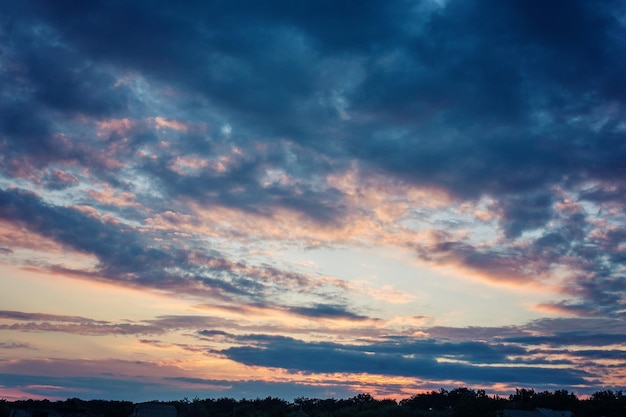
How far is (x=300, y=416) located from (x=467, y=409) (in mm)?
29696

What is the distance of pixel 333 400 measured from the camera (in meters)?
158

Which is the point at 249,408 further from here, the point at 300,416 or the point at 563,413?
the point at 563,413

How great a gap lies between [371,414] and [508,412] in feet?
79.1

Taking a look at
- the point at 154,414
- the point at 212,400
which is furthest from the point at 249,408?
the point at 154,414

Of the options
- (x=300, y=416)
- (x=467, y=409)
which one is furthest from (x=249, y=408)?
(x=467, y=409)

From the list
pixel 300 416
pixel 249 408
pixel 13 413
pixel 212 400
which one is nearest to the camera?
pixel 13 413

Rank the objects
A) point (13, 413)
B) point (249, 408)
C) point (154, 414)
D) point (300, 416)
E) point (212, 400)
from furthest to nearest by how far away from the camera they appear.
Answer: point (212, 400) < point (249, 408) < point (300, 416) < point (154, 414) < point (13, 413)

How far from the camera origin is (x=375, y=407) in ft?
401

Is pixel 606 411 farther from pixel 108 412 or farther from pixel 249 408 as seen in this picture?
pixel 108 412

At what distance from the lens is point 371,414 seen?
10531cm

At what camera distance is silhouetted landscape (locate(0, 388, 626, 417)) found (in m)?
88.2

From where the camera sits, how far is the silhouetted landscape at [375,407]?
8819 cm

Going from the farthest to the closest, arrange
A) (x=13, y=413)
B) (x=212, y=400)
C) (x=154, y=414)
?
(x=212, y=400), (x=154, y=414), (x=13, y=413)

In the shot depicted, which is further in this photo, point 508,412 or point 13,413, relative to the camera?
point 508,412
